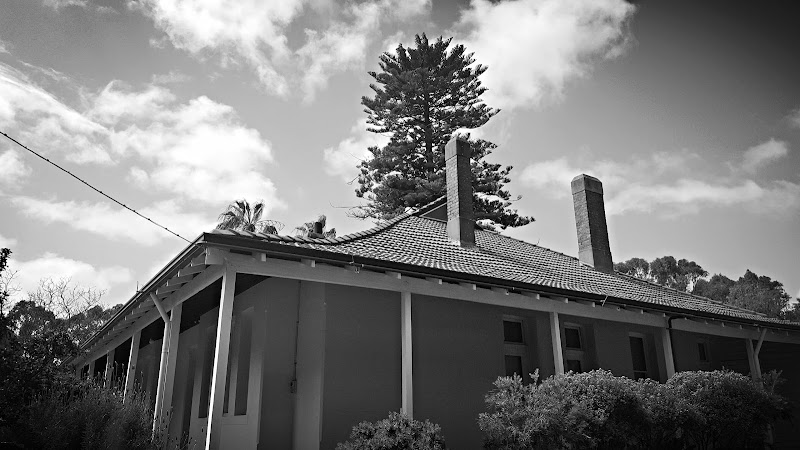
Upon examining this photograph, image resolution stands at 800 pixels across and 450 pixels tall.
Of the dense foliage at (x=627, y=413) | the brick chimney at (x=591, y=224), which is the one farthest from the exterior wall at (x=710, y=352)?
the brick chimney at (x=591, y=224)

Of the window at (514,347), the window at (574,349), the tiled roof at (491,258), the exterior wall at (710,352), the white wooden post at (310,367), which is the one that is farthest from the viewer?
the exterior wall at (710,352)

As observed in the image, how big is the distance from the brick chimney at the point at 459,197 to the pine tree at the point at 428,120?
50.6 ft

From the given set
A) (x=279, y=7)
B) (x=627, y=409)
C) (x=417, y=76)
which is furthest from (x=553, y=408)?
(x=417, y=76)

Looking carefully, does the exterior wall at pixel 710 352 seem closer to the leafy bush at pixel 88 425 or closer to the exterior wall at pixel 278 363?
the exterior wall at pixel 278 363

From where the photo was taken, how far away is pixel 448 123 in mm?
30000

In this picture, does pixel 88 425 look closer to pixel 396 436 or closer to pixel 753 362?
pixel 396 436

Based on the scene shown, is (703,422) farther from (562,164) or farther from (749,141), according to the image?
(749,141)

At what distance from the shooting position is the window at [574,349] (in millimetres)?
11852

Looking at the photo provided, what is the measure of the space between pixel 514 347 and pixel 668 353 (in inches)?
138

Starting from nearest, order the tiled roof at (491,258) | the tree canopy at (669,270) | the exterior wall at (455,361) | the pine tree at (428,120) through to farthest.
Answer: the tiled roof at (491,258) < the exterior wall at (455,361) < the pine tree at (428,120) < the tree canopy at (669,270)

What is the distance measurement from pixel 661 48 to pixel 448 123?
13604 mm

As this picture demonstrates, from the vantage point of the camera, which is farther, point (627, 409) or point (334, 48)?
point (334, 48)

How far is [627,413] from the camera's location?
869 cm

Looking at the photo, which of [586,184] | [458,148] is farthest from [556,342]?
[586,184]
